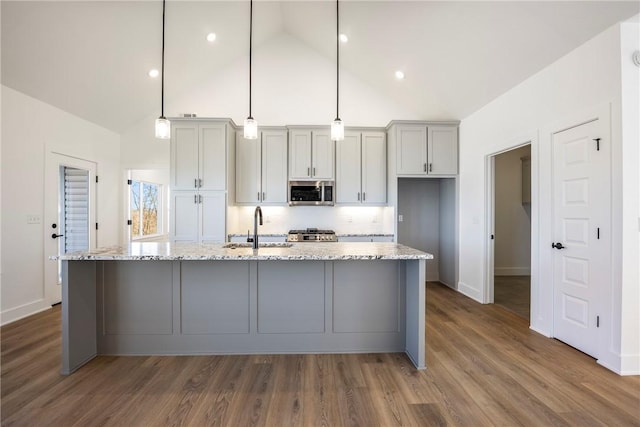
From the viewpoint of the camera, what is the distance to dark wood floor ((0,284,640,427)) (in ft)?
5.67

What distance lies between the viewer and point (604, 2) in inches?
84.2

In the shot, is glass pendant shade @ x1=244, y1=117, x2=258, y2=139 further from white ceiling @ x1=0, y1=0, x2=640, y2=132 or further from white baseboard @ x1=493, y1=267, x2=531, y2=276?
white baseboard @ x1=493, y1=267, x2=531, y2=276

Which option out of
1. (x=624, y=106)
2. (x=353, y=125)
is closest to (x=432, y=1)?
(x=624, y=106)

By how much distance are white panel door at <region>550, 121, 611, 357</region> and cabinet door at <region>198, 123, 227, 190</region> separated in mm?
4034

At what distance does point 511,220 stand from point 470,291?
7.47 feet

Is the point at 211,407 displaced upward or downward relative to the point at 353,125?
downward

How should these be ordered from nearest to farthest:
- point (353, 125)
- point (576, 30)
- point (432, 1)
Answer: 1. point (576, 30)
2. point (432, 1)
3. point (353, 125)

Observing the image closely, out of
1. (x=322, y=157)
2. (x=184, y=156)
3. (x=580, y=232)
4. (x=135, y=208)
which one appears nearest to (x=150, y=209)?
(x=135, y=208)

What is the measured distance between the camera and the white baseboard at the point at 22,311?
10.4ft

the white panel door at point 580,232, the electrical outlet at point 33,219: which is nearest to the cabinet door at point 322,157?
the white panel door at point 580,232

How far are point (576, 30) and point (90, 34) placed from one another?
4.73m

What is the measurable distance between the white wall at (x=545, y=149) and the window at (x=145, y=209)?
562 centimetres

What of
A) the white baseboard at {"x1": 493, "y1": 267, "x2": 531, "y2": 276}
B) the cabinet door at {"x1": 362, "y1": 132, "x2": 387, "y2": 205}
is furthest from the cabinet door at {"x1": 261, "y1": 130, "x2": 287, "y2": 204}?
the white baseboard at {"x1": 493, "y1": 267, "x2": 531, "y2": 276}

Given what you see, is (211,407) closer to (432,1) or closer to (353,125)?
(432,1)
